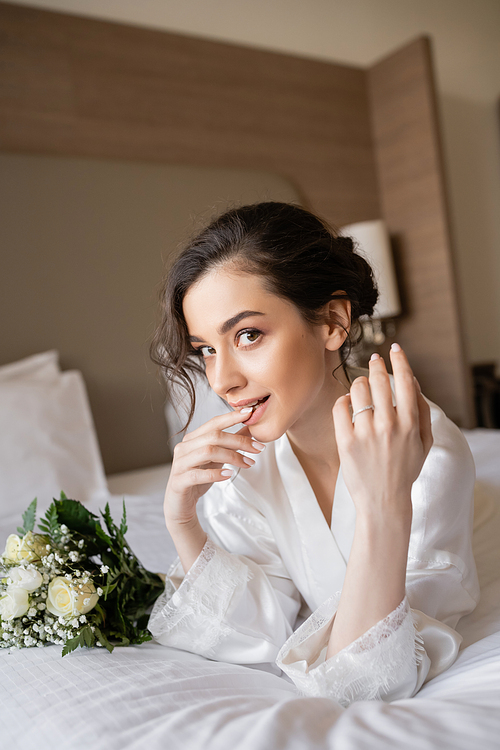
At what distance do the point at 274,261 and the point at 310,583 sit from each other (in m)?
0.63

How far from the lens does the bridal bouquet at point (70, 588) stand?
0.98 meters

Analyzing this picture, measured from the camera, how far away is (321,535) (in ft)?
3.95

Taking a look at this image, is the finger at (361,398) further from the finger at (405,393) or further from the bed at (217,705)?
the bed at (217,705)

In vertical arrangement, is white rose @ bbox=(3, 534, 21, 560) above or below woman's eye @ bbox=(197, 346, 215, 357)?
below

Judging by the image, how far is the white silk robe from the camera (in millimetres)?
860

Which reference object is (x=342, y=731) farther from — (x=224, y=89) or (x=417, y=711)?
(x=224, y=89)

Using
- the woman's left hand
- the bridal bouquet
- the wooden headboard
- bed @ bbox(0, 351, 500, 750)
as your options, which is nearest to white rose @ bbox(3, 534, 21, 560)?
the bridal bouquet

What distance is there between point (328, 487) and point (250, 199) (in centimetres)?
241

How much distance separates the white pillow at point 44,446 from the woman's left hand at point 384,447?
154cm

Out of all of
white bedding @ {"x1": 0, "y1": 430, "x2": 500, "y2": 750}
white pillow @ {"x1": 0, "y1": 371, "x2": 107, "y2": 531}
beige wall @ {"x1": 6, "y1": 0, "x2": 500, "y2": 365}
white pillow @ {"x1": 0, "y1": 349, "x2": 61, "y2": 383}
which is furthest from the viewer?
beige wall @ {"x1": 6, "y1": 0, "x2": 500, "y2": 365}

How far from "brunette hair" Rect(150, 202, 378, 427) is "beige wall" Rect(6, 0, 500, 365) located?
3.04 metres

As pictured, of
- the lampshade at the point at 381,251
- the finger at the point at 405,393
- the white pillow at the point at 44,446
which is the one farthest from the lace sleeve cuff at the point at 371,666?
the lampshade at the point at 381,251

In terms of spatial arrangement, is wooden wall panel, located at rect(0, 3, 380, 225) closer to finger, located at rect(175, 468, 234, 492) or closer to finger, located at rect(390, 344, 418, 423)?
finger, located at rect(175, 468, 234, 492)

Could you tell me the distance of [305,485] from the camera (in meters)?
1.24
